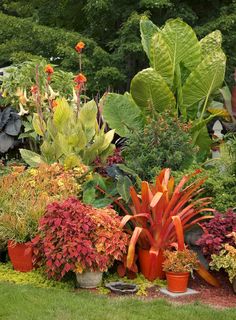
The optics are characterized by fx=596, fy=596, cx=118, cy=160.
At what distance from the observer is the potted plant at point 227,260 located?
5898 millimetres

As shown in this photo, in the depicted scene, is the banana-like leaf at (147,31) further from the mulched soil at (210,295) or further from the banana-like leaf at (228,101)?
the mulched soil at (210,295)

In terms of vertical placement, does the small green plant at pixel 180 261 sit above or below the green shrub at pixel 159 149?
below

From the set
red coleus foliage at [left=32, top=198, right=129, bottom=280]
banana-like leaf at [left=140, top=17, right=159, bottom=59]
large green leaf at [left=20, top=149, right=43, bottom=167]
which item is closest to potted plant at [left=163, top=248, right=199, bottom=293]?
red coleus foliage at [left=32, top=198, right=129, bottom=280]

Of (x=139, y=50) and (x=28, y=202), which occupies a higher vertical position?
(x=139, y=50)

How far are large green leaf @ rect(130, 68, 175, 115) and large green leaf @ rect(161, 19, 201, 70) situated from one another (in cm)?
70

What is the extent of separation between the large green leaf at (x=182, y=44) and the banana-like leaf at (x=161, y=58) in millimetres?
208

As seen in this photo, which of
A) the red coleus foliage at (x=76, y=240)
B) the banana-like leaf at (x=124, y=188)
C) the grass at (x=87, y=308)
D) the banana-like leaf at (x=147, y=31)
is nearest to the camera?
the grass at (x=87, y=308)

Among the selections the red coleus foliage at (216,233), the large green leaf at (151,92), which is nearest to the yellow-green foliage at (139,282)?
the red coleus foliage at (216,233)

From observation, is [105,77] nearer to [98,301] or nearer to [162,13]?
[162,13]

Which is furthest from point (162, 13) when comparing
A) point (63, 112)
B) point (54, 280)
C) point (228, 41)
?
point (54, 280)

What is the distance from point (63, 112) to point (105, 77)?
663cm

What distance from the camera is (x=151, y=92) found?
8.36 m

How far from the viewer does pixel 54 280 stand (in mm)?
6207

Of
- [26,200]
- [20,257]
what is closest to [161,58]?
[26,200]
